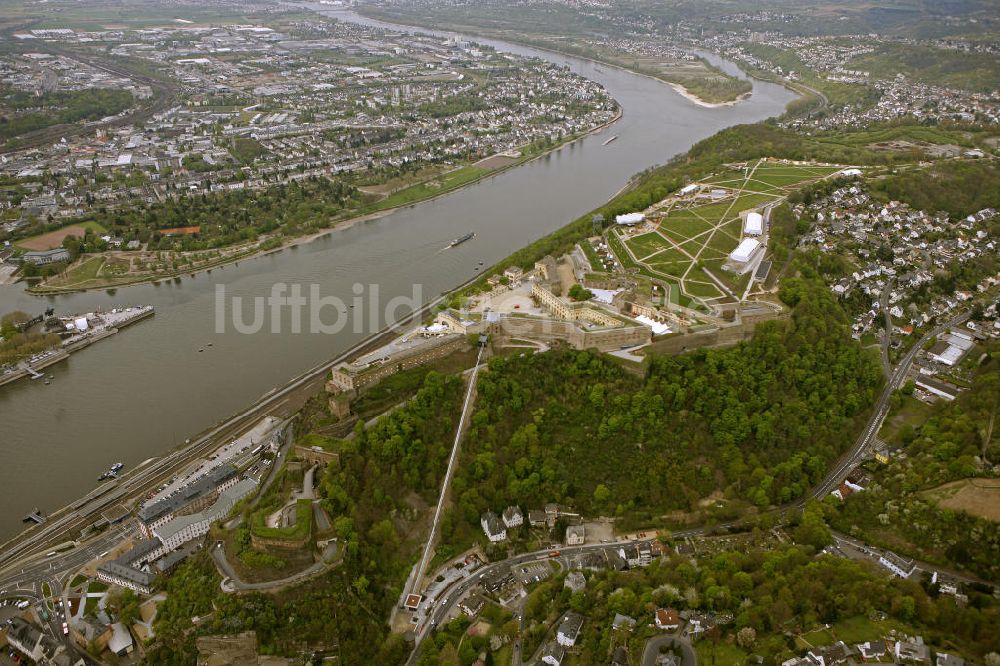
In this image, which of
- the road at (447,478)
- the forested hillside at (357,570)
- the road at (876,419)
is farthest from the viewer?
the road at (876,419)

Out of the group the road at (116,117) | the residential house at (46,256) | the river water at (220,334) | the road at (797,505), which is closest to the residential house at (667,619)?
the road at (797,505)

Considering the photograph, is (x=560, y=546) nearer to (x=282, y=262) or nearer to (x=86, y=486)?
(x=86, y=486)

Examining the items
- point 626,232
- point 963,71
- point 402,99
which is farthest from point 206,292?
point 963,71

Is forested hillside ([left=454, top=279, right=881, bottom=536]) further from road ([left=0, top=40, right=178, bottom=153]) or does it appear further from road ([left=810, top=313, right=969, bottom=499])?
road ([left=0, top=40, right=178, bottom=153])

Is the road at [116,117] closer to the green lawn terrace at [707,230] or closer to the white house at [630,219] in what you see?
the white house at [630,219]

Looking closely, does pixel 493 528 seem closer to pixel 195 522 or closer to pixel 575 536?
pixel 575 536

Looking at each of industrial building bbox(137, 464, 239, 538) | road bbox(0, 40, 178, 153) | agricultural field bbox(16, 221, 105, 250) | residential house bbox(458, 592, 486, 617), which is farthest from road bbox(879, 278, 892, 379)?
road bbox(0, 40, 178, 153)
